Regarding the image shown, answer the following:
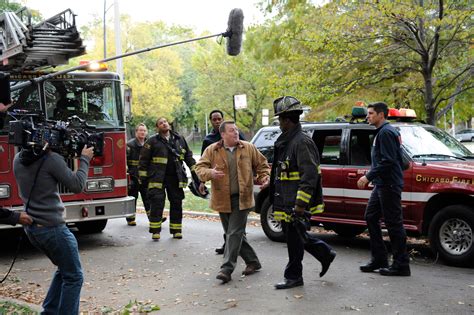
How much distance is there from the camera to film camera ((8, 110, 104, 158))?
4.88m

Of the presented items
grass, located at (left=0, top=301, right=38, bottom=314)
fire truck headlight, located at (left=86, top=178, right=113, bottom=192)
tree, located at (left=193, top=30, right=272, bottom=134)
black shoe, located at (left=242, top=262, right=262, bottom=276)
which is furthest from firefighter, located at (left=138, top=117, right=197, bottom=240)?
tree, located at (left=193, top=30, right=272, bottom=134)

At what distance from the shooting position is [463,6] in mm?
10406

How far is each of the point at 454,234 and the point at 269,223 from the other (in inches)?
122

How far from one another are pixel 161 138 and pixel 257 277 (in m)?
3.60

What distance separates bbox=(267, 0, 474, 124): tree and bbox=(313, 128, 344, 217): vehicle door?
2.37m

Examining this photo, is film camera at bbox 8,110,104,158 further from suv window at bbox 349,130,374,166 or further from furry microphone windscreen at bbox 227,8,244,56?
furry microphone windscreen at bbox 227,8,244,56

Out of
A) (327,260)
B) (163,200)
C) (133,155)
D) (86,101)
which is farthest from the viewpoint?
(133,155)

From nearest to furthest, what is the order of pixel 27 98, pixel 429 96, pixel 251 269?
pixel 251 269, pixel 27 98, pixel 429 96

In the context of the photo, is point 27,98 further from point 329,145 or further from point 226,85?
point 226,85

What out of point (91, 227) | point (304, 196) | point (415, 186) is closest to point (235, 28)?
point (415, 186)

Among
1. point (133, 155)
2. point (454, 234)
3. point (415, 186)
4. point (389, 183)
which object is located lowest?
point (454, 234)

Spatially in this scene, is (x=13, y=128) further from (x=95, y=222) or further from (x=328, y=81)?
(x=328, y=81)

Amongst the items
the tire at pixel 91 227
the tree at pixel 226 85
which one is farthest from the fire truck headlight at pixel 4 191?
the tree at pixel 226 85

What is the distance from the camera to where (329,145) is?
9336 mm
